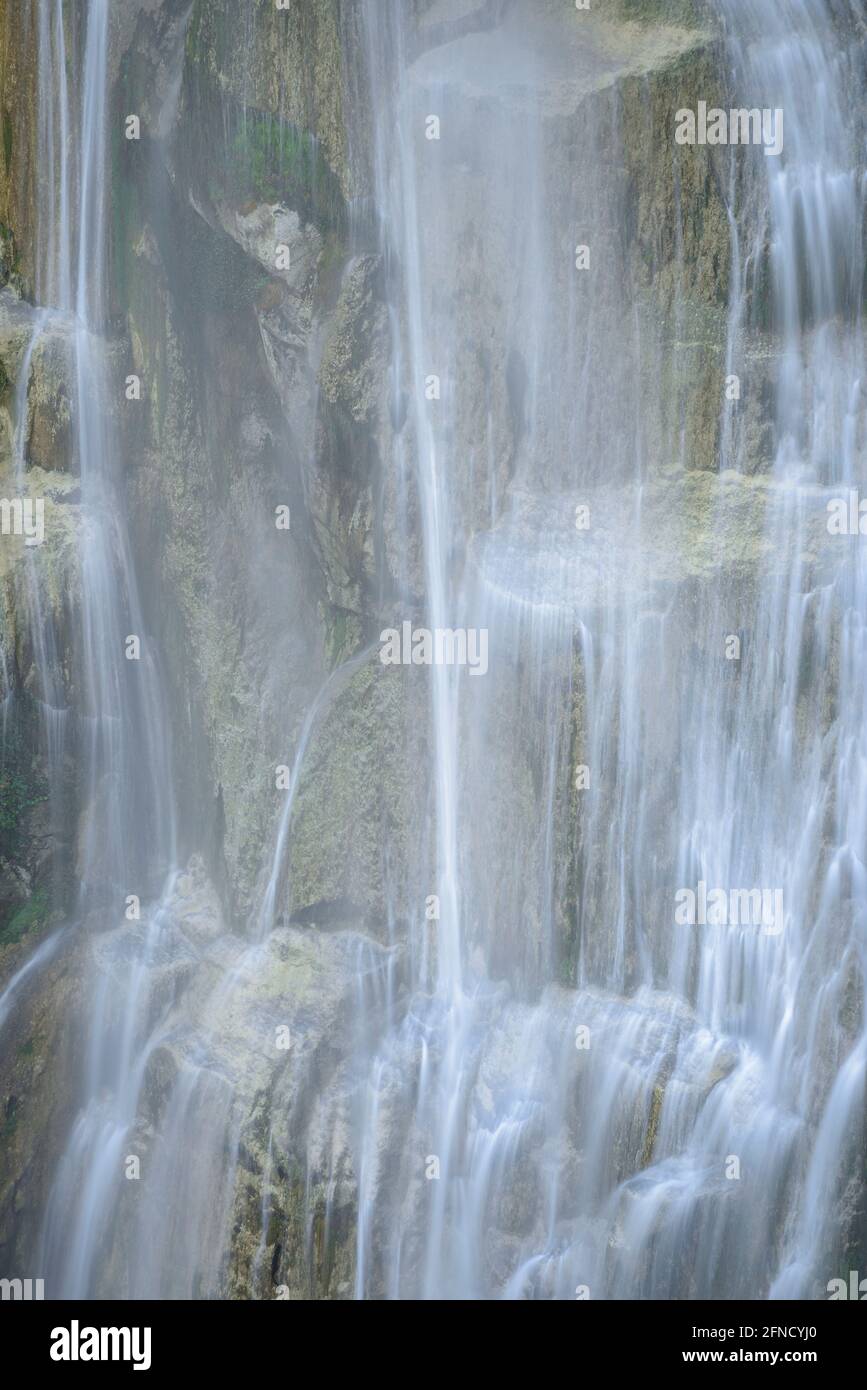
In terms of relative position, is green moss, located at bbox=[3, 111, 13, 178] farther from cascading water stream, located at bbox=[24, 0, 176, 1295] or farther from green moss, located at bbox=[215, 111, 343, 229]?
green moss, located at bbox=[215, 111, 343, 229]

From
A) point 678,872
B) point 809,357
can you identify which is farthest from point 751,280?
point 678,872

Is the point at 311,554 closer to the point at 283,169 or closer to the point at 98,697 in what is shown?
the point at 98,697

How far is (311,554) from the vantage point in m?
10.5

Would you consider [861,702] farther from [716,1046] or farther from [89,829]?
[89,829]

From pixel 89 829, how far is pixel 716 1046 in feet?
14.3

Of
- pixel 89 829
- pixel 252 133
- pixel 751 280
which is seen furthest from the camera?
pixel 89 829

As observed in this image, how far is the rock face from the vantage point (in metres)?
9.50

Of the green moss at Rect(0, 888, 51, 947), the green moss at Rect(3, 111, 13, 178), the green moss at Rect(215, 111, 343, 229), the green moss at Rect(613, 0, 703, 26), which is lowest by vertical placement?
the green moss at Rect(0, 888, 51, 947)

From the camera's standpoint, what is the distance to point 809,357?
931cm

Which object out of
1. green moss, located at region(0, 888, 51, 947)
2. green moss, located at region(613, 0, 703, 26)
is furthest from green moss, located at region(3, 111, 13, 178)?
green moss, located at region(0, 888, 51, 947)

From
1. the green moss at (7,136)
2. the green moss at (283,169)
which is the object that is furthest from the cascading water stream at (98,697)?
the green moss at (283,169)

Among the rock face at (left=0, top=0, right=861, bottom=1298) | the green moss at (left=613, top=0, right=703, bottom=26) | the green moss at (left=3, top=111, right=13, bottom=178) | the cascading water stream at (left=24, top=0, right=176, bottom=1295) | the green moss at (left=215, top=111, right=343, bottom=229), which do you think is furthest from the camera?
the green moss at (left=3, top=111, right=13, bottom=178)

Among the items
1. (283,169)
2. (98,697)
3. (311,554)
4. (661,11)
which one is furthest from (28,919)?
(661,11)

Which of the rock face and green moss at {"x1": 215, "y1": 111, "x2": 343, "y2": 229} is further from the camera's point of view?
green moss at {"x1": 215, "y1": 111, "x2": 343, "y2": 229}
